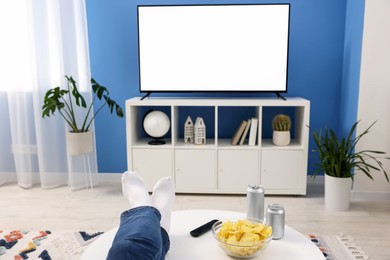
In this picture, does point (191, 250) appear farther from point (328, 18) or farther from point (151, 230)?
point (328, 18)

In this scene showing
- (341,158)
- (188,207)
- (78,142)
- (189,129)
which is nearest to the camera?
(341,158)

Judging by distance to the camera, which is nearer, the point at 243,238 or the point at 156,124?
the point at 243,238

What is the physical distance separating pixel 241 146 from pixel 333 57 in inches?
40.7

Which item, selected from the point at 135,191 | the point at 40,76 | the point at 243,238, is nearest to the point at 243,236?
the point at 243,238

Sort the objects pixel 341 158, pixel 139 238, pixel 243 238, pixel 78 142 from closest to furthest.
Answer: pixel 139 238 → pixel 243 238 → pixel 341 158 → pixel 78 142

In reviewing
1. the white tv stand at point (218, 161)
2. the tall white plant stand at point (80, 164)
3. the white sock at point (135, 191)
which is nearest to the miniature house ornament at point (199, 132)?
the white tv stand at point (218, 161)

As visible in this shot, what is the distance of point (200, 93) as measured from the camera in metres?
3.13

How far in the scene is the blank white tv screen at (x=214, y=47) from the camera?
2.80 m

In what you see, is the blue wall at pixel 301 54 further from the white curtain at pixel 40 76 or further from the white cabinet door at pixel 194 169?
the white cabinet door at pixel 194 169

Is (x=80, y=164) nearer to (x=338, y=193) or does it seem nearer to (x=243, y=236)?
(x=338, y=193)

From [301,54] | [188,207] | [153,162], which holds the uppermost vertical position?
[301,54]

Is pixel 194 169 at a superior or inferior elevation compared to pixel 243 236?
inferior

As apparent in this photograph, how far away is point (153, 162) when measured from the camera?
2.87 meters

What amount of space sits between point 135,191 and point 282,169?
1.66 meters
